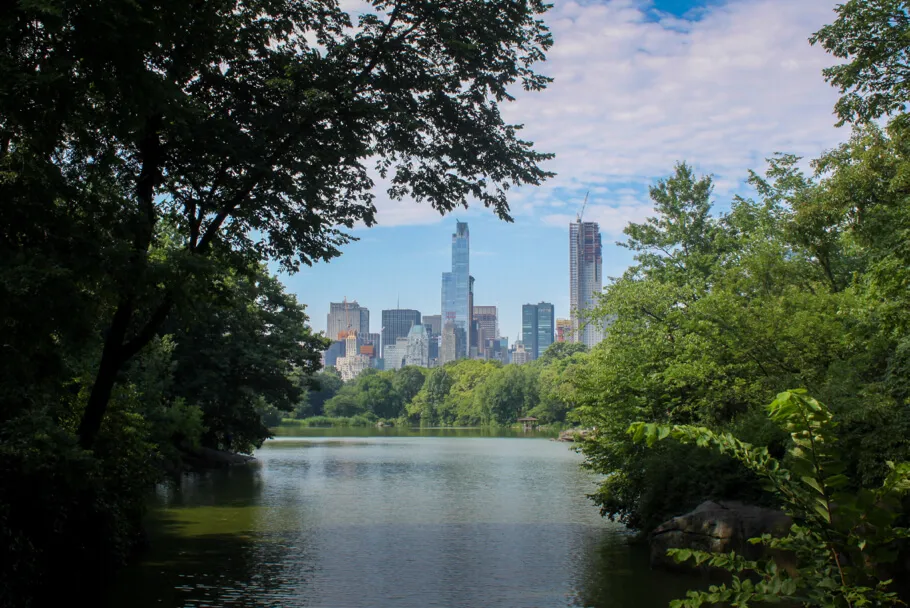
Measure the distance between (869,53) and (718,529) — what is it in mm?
8301

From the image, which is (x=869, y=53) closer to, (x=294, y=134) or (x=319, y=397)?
(x=294, y=134)

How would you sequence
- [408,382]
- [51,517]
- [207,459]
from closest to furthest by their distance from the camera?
1. [51,517]
2. [207,459]
3. [408,382]

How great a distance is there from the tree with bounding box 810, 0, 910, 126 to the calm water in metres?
8.87

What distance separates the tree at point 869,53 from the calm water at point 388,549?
8.87 meters

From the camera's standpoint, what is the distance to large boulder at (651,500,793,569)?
11055 mm

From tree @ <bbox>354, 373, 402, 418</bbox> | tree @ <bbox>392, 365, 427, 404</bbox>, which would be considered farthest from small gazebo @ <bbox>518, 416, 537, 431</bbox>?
tree @ <bbox>392, 365, 427, 404</bbox>

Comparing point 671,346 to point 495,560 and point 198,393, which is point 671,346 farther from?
point 198,393

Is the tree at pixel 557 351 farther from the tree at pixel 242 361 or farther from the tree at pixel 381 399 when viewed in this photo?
the tree at pixel 242 361

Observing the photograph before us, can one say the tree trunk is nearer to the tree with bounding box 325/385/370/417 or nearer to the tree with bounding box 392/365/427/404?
the tree with bounding box 325/385/370/417

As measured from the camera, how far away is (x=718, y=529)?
11.5 metres

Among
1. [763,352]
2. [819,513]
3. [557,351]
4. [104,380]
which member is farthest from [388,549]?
[557,351]

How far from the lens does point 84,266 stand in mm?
6988

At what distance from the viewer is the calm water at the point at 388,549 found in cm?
1097

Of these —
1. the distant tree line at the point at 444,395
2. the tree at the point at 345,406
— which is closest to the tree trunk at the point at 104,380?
the distant tree line at the point at 444,395
